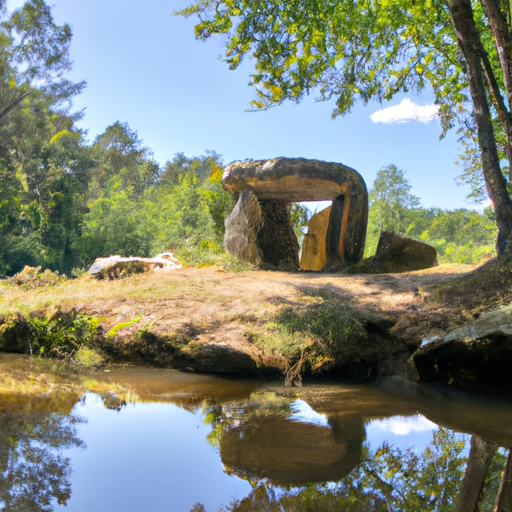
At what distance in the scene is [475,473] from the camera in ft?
7.64

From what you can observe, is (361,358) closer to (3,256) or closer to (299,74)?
(299,74)

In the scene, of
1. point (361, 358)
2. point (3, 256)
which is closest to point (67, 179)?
point (3, 256)

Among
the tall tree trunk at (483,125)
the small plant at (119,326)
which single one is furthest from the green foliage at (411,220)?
the small plant at (119,326)

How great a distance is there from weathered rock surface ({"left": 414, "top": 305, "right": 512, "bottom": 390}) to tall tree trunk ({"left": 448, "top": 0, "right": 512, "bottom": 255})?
2.33 meters

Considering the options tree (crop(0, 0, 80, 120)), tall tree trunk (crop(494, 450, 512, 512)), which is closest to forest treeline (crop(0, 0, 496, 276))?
tree (crop(0, 0, 80, 120))

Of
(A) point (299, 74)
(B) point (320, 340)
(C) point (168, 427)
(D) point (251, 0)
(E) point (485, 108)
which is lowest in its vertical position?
(C) point (168, 427)

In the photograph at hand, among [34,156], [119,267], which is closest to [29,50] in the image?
[34,156]

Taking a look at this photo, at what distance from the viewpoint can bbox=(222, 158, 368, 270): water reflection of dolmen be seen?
37.0 feet

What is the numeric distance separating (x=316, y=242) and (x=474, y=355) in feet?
28.2

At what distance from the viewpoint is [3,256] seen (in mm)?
23391

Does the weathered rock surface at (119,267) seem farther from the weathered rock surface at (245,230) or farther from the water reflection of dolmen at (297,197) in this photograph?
the water reflection of dolmen at (297,197)

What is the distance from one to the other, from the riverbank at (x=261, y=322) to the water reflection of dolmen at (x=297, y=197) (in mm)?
4586

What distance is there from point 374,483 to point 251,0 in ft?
27.9

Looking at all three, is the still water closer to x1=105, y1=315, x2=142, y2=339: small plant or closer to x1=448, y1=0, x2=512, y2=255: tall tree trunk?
x1=105, y1=315, x2=142, y2=339: small plant
